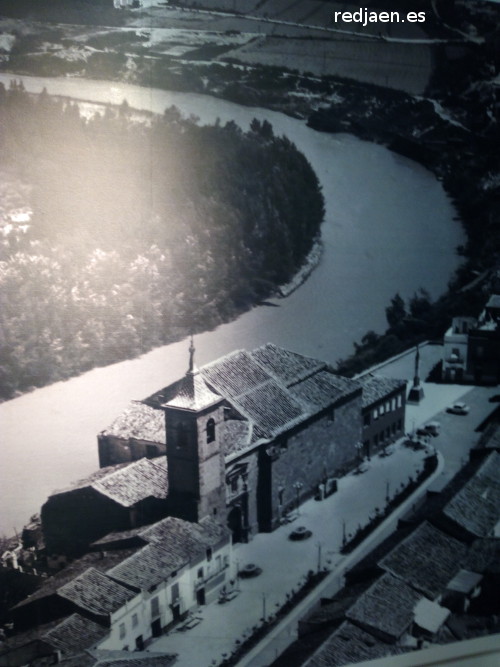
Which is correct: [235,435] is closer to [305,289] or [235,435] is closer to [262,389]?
[262,389]

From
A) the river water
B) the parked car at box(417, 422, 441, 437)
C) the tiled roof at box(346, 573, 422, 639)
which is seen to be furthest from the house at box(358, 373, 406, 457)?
the tiled roof at box(346, 573, 422, 639)

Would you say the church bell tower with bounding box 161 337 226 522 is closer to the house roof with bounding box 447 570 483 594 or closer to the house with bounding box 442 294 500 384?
the house roof with bounding box 447 570 483 594

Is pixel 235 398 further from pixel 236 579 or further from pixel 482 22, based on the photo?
pixel 482 22

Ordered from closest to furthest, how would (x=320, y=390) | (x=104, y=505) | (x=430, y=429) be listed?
(x=104, y=505) < (x=320, y=390) < (x=430, y=429)

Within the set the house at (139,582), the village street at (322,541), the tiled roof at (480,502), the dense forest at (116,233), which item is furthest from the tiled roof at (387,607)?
the dense forest at (116,233)

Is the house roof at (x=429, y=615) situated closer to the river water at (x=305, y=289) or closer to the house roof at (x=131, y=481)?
the river water at (x=305, y=289)

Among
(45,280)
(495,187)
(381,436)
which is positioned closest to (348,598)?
(381,436)

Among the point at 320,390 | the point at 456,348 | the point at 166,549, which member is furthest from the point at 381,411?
the point at 166,549
